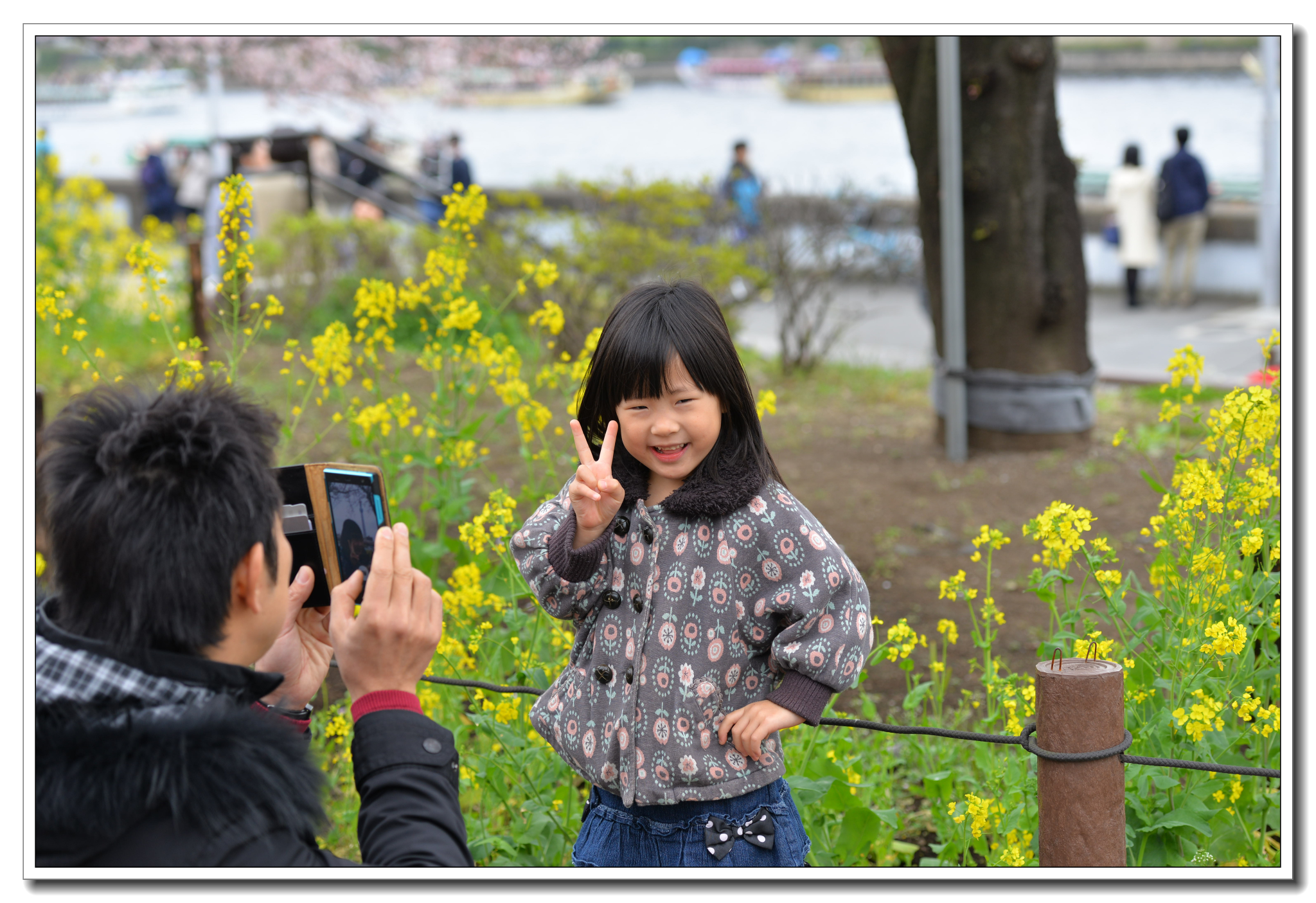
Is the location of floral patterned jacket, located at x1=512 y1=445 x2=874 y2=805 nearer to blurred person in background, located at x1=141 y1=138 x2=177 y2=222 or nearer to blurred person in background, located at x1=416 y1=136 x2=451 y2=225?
blurred person in background, located at x1=416 y1=136 x2=451 y2=225

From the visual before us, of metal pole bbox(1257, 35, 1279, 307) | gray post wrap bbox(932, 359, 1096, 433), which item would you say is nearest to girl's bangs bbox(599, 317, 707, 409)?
gray post wrap bbox(932, 359, 1096, 433)

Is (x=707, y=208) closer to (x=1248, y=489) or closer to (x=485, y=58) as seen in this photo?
(x=1248, y=489)

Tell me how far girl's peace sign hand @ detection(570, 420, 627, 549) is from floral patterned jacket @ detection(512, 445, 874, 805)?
0.02 meters

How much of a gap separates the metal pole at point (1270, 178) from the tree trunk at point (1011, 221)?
237 inches

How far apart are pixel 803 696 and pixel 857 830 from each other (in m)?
0.96

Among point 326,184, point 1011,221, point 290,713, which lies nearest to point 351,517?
point 290,713

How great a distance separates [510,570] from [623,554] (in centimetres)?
80

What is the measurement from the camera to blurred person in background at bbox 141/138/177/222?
602 inches

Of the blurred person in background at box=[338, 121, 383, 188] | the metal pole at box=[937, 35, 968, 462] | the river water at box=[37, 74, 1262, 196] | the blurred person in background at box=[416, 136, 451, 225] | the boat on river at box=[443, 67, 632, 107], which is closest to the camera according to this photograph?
the metal pole at box=[937, 35, 968, 462]

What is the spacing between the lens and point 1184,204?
11.8 meters

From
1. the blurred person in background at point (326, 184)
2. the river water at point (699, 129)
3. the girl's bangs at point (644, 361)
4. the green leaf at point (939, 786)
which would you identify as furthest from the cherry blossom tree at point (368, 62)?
the girl's bangs at point (644, 361)

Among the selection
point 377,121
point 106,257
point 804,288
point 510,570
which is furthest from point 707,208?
point 377,121

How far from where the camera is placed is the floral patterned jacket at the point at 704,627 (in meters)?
1.73

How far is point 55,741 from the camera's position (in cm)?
137
